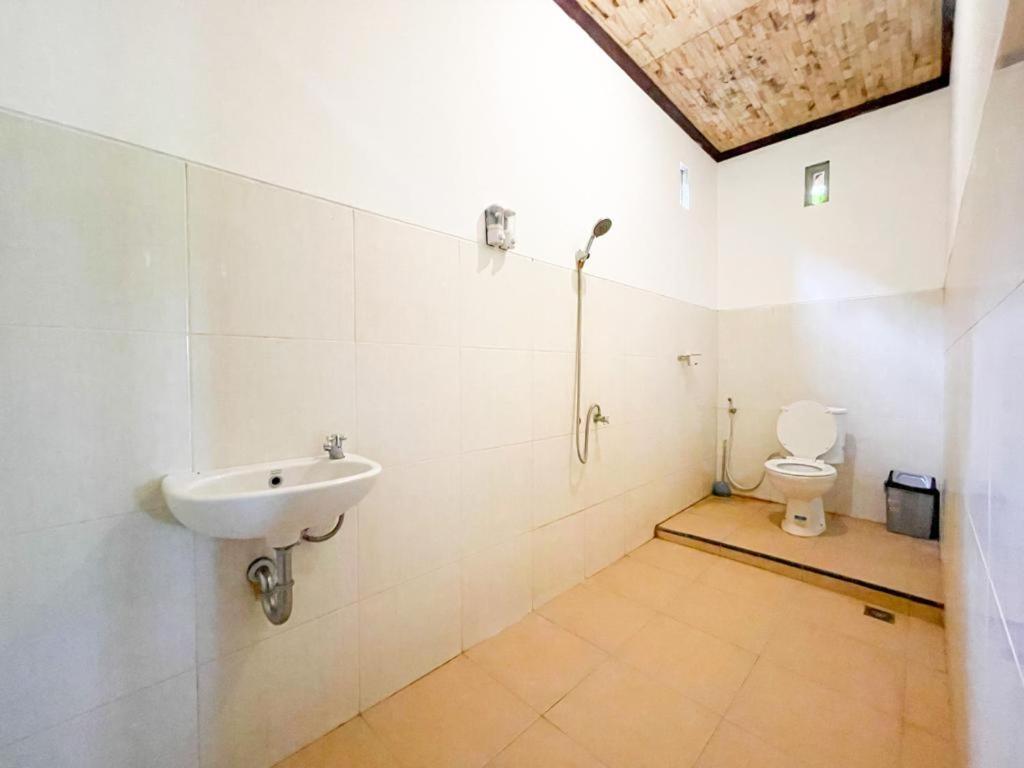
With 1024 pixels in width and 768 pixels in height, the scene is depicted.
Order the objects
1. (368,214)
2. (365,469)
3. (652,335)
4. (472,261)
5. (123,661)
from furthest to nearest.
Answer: (652,335), (472,261), (368,214), (365,469), (123,661)

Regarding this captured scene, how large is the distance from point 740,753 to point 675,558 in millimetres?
1268

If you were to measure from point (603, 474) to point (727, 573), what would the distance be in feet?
2.93

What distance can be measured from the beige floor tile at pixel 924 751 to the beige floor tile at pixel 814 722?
0.02 meters

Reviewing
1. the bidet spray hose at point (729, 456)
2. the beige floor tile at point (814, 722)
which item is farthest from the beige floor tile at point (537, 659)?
the bidet spray hose at point (729, 456)

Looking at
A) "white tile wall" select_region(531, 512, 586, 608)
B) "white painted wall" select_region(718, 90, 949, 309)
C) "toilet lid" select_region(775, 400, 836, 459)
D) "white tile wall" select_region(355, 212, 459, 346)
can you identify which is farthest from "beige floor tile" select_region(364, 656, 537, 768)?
"white painted wall" select_region(718, 90, 949, 309)

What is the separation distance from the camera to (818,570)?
2.12 metres

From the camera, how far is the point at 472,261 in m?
1.62

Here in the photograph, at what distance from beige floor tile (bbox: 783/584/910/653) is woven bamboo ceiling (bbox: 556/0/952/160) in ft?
9.81

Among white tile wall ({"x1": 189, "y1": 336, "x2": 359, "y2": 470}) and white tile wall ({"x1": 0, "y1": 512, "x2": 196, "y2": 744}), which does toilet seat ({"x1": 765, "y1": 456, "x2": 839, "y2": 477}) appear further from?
white tile wall ({"x1": 0, "y1": 512, "x2": 196, "y2": 744})

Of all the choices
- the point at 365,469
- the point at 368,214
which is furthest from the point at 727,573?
the point at 368,214

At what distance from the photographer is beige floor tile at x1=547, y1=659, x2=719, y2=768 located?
1201 mm

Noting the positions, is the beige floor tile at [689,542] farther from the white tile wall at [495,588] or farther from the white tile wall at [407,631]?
the white tile wall at [407,631]

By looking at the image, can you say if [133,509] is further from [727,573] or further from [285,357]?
[727,573]

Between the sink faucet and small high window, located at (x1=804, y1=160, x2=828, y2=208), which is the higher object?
small high window, located at (x1=804, y1=160, x2=828, y2=208)
